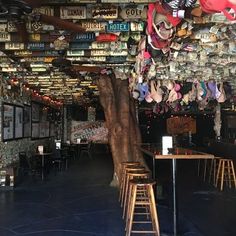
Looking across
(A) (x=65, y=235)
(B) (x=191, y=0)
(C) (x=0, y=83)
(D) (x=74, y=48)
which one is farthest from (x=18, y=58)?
(B) (x=191, y=0)

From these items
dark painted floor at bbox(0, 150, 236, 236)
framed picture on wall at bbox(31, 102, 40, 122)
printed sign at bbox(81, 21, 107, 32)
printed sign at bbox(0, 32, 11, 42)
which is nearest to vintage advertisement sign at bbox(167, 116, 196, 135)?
framed picture on wall at bbox(31, 102, 40, 122)

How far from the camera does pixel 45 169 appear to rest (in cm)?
1055

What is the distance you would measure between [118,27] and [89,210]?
3284 mm

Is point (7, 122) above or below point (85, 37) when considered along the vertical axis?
below

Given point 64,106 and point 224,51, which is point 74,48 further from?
point 64,106

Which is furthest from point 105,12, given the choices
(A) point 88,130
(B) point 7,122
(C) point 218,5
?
(A) point 88,130

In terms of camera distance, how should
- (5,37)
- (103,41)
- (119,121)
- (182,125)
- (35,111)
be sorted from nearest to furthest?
(5,37), (103,41), (119,121), (35,111), (182,125)

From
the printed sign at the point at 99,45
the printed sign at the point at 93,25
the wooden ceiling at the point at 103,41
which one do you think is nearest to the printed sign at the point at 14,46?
the wooden ceiling at the point at 103,41

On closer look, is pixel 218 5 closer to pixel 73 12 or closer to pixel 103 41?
pixel 73 12

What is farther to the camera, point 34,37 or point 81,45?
point 81,45

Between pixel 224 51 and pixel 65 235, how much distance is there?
3.39 metres

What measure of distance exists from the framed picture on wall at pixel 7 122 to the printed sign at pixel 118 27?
5.13 m

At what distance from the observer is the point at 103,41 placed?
5.11 metres

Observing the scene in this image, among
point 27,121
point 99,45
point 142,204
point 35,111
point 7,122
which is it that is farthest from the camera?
point 35,111
